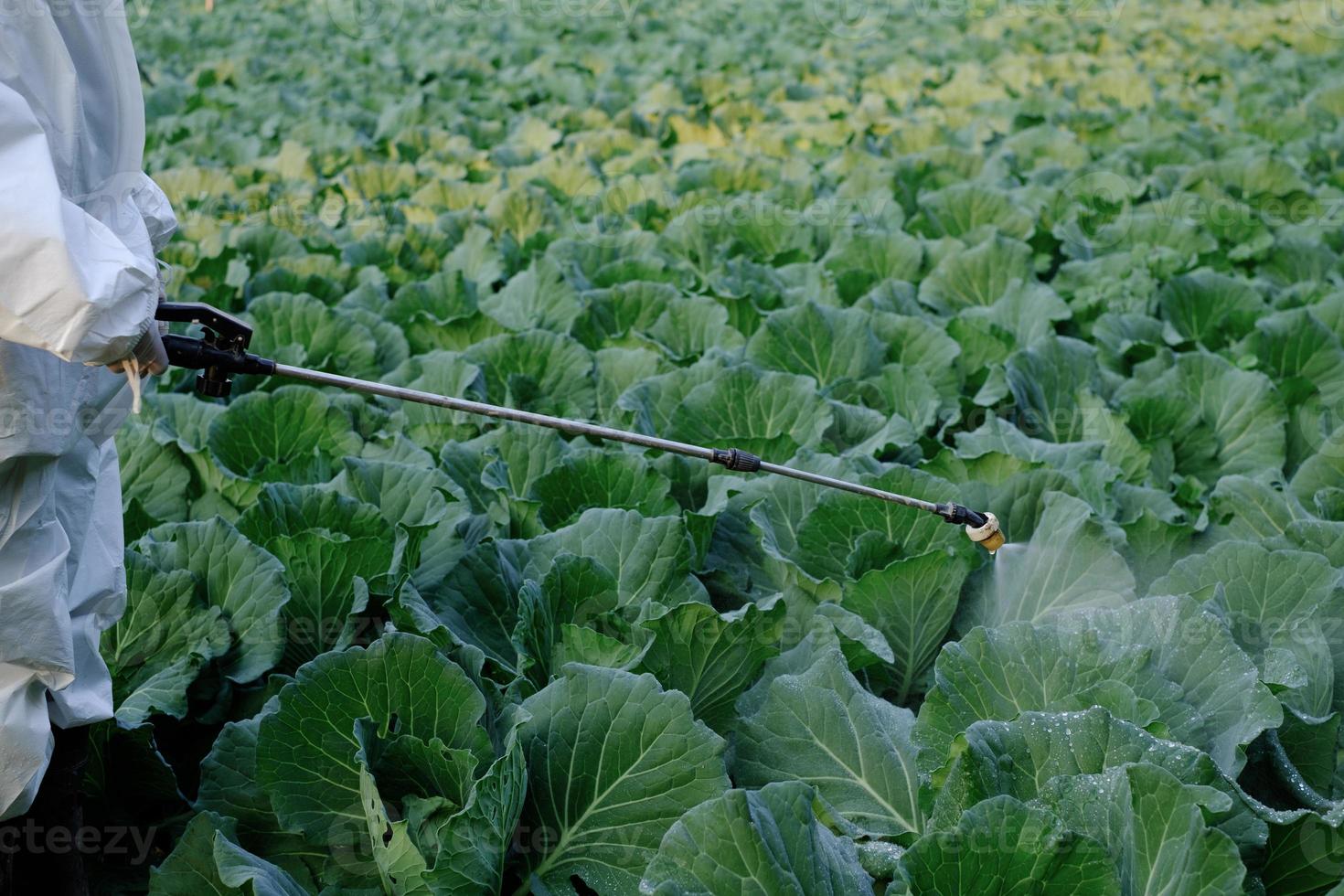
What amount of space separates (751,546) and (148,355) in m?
1.64

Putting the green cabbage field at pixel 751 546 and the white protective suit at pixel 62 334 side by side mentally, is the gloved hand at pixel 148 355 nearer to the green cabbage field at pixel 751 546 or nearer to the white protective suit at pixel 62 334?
the white protective suit at pixel 62 334

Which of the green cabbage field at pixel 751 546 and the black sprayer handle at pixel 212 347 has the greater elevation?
the black sprayer handle at pixel 212 347

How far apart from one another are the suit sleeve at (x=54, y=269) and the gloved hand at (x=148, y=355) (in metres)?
0.07

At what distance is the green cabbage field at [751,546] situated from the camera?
1.99m

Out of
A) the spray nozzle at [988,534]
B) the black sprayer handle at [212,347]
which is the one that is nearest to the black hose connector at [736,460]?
the spray nozzle at [988,534]

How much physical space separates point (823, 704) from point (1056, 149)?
17.3 feet

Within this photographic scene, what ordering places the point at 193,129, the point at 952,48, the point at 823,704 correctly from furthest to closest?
the point at 952,48
the point at 193,129
the point at 823,704

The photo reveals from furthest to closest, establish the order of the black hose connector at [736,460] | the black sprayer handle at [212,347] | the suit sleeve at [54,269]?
the black hose connector at [736,460]
the black sprayer handle at [212,347]
the suit sleeve at [54,269]

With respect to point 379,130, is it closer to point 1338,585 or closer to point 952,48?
point 952,48

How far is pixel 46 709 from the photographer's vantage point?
6.01 feet

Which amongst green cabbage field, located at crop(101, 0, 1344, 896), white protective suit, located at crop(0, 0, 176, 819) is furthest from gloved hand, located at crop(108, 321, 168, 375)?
green cabbage field, located at crop(101, 0, 1344, 896)

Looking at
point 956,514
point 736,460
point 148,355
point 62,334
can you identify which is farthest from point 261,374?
point 956,514

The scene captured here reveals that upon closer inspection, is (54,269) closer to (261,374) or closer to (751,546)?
(261,374)

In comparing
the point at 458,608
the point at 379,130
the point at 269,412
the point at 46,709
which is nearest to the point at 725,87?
the point at 379,130
